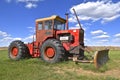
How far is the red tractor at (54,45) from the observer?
15.4 metres

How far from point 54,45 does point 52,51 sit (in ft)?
2.11

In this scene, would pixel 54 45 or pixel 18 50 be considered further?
pixel 18 50

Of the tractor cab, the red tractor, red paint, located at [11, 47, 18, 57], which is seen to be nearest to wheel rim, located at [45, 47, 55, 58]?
the red tractor

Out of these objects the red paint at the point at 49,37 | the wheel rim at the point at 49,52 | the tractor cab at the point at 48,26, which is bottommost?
the wheel rim at the point at 49,52

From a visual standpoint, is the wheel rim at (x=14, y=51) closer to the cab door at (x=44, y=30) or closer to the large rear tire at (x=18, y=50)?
the large rear tire at (x=18, y=50)

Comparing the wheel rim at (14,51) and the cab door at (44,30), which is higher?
the cab door at (44,30)

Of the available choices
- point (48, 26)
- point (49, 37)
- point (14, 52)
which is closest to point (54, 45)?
point (49, 37)

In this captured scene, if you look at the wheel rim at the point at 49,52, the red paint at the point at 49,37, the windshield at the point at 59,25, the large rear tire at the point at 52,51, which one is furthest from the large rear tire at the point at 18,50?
the windshield at the point at 59,25

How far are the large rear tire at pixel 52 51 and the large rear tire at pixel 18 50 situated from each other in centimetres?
209

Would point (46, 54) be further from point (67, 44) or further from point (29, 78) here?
point (29, 78)

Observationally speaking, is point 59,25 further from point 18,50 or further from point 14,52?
point 14,52

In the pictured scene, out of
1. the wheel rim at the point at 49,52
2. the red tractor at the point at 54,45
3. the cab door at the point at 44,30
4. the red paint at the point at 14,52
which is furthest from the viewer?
the red paint at the point at 14,52

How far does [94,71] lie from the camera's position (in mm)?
12383

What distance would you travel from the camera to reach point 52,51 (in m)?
15.9
